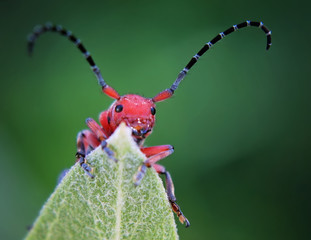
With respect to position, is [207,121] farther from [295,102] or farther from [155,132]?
[295,102]

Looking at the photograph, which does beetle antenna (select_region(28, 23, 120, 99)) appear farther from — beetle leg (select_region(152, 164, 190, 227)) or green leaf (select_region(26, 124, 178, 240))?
green leaf (select_region(26, 124, 178, 240))

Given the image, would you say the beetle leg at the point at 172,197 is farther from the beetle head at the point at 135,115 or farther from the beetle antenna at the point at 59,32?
the beetle antenna at the point at 59,32

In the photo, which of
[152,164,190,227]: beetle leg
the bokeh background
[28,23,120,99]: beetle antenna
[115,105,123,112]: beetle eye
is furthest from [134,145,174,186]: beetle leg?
the bokeh background

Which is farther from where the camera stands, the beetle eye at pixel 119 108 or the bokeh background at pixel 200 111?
the bokeh background at pixel 200 111

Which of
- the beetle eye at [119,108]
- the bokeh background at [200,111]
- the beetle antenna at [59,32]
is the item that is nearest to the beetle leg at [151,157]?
the beetle eye at [119,108]

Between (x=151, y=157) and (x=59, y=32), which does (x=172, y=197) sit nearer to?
(x=151, y=157)

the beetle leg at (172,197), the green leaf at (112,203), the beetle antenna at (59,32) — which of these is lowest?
the beetle leg at (172,197)

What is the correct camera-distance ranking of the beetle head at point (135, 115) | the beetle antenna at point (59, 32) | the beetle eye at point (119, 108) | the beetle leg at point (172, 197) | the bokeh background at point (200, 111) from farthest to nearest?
the bokeh background at point (200, 111) → the beetle leg at point (172, 197) → the beetle eye at point (119, 108) → the beetle head at point (135, 115) → the beetle antenna at point (59, 32)
